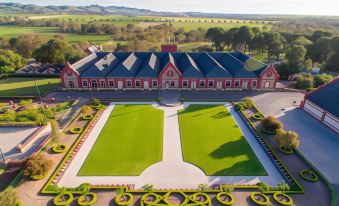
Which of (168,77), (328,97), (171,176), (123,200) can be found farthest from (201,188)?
(168,77)

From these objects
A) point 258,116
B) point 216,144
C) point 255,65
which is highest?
point 255,65

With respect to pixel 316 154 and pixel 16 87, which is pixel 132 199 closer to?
pixel 316 154

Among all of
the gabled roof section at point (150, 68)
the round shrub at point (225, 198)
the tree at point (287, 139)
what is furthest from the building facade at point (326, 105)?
the gabled roof section at point (150, 68)

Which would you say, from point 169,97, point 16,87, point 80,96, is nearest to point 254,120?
point 169,97

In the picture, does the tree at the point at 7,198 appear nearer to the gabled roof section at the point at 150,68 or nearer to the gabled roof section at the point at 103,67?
the gabled roof section at the point at 103,67

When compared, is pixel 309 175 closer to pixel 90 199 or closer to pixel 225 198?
pixel 225 198
